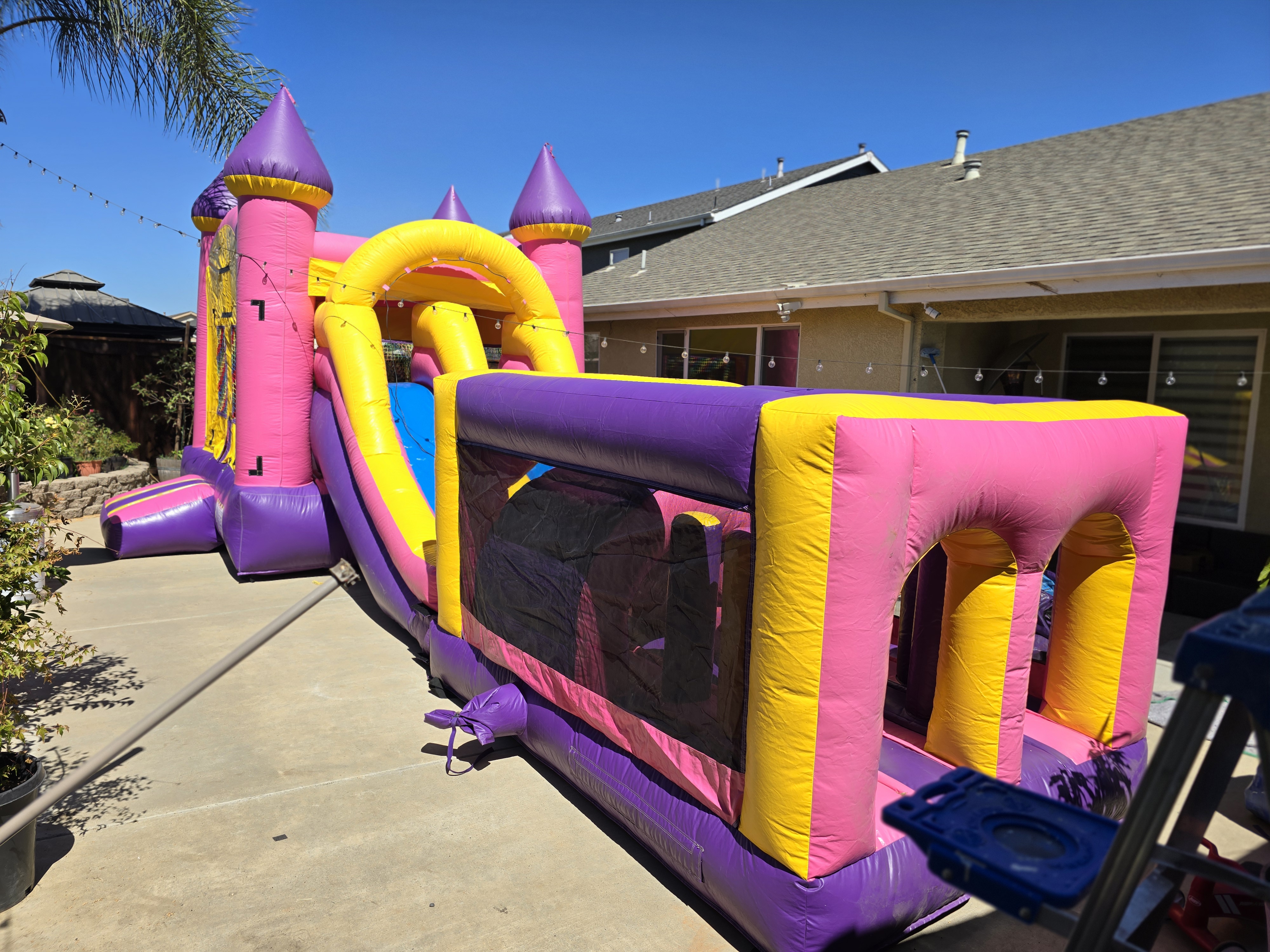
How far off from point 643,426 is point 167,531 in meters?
7.12

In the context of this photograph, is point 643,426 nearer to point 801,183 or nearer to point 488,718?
point 488,718

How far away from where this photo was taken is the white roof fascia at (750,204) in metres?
15.5

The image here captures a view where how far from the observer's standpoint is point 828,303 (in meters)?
8.26

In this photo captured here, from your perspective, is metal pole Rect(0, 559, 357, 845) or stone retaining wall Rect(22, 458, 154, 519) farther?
stone retaining wall Rect(22, 458, 154, 519)

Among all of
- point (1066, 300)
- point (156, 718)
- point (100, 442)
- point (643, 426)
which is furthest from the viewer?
point (100, 442)

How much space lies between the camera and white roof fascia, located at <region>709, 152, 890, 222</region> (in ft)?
50.7

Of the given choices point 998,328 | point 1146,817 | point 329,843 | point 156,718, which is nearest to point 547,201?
point 998,328

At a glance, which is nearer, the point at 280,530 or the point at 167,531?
the point at 280,530

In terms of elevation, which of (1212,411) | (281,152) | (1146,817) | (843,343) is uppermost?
(281,152)

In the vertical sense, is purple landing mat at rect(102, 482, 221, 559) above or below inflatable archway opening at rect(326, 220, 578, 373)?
below

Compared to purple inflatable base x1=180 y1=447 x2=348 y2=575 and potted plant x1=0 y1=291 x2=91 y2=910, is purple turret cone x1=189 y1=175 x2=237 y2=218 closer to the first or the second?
purple inflatable base x1=180 y1=447 x2=348 y2=575

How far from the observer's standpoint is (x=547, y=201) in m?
9.34

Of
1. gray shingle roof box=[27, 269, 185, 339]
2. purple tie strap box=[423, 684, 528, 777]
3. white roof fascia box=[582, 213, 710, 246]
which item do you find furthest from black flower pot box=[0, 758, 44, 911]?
white roof fascia box=[582, 213, 710, 246]

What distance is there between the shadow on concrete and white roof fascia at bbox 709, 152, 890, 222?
537 inches
